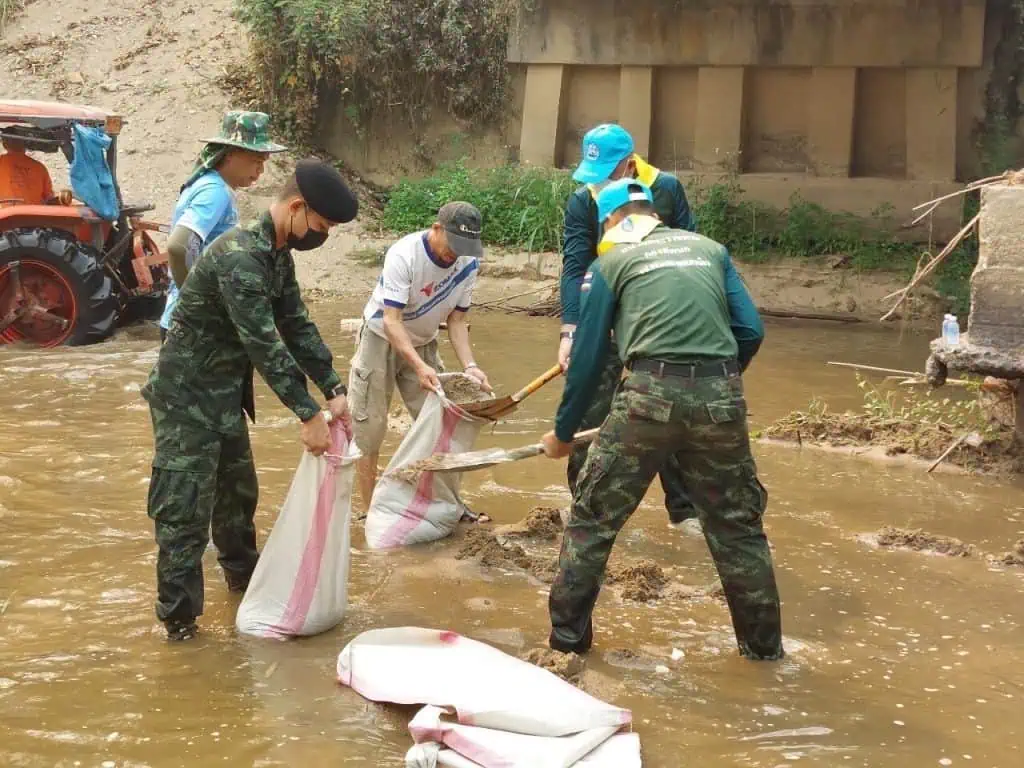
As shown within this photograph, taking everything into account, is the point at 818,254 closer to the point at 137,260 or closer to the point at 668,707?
the point at 137,260

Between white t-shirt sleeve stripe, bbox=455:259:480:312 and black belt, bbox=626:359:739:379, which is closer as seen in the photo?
black belt, bbox=626:359:739:379

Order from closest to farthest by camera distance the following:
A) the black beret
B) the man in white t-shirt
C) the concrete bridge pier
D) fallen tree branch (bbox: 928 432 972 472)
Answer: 1. the black beret
2. the man in white t-shirt
3. the concrete bridge pier
4. fallen tree branch (bbox: 928 432 972 472)

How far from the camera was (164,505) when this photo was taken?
434cm

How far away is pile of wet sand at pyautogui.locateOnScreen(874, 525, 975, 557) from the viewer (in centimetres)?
566

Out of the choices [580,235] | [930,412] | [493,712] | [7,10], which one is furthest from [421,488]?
[7,10]

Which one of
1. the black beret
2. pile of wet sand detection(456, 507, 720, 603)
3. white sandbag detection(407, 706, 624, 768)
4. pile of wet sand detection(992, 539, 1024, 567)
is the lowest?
pile of wet sand detection(456, 507, 720, 603)

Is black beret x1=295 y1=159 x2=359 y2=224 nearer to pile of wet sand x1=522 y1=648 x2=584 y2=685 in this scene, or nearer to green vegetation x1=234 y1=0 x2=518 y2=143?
pile of wet sand x1=522 y1=648 x2=584 y2=685

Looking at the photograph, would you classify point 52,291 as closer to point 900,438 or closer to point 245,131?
point 245,131

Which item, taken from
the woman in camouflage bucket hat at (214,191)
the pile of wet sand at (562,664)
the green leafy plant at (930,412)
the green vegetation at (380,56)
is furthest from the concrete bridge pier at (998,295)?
the green vegetation at (380,56)

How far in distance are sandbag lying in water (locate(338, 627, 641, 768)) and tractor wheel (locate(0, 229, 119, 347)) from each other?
691cm

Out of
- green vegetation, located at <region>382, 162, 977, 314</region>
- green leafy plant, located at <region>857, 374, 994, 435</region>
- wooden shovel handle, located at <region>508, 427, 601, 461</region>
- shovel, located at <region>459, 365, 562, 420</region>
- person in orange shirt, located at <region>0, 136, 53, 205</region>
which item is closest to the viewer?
wooden shovel handle, located at <region>508, 427, 601, 461</region>

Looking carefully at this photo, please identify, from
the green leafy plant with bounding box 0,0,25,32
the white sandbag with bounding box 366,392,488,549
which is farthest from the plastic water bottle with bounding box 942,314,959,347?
the green leafy plant with bounding box 0,0,25,32

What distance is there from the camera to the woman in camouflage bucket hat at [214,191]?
197 inches

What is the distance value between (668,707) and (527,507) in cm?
238
